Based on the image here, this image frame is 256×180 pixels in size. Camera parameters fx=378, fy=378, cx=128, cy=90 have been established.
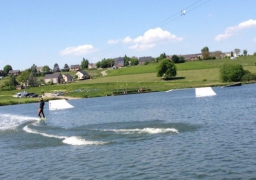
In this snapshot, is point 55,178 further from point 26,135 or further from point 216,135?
point 26,135

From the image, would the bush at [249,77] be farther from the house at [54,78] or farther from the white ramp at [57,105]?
the house at [54,78]

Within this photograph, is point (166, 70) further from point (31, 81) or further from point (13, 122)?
point (13, 122)

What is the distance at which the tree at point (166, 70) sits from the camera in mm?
143000

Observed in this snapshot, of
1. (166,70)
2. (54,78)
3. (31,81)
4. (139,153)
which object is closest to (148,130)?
(139,153)

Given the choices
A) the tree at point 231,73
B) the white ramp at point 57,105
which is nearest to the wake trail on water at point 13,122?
the white ramp at point 57,105

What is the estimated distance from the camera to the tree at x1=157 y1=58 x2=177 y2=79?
469 feet

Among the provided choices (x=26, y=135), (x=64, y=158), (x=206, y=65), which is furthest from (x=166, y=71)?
(x=64, y=158)

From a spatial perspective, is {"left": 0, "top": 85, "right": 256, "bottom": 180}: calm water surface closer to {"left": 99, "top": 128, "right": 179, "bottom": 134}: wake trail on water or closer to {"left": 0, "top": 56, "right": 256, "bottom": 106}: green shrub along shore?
{"left": 99, "top": 128, "right": 179, "bottom": 134}: wake trail on water

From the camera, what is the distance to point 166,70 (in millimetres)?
144000

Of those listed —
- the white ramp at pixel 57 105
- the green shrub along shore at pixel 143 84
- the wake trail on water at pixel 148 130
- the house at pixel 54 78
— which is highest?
the house at pixel 54 78

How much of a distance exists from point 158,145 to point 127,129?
7487 mm

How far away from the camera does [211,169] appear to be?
15469 mm

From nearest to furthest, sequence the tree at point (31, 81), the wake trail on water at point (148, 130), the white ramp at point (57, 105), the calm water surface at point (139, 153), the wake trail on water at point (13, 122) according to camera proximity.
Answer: the calm water surface at point (139, 153), the wake trail on water at point (148, 130), the wake trail on water at point (13, 122), the white ramp at point (57, 105), the tree at point (31, 81)

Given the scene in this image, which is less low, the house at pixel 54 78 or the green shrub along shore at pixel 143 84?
the house at pixel 54 78
